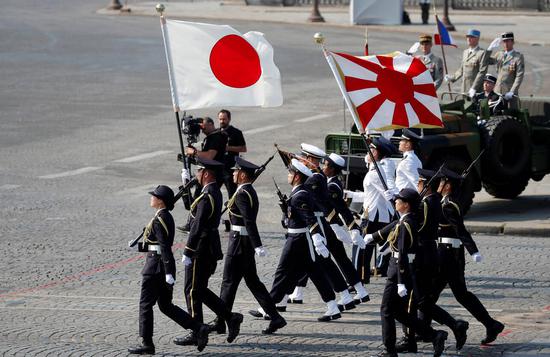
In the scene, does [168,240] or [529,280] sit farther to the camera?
[529,280]

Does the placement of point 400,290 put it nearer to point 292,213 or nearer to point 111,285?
point 292,213

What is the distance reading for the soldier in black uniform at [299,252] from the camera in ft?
A: 42.3

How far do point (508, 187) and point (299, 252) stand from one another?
7729 mm

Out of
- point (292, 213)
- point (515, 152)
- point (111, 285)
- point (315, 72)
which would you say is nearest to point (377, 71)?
point (292, 213)

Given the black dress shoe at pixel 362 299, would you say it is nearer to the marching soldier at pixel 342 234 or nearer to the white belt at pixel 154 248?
the marching soldier at pixel 342 234

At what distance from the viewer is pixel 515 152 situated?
19359mm

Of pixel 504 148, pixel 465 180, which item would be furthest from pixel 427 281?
pixel 504 148

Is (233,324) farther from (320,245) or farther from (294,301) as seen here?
(294,301)

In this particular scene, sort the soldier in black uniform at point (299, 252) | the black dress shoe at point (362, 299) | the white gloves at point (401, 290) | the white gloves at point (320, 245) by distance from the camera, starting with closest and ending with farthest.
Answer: the white gloves at point (401, 290)
the white gloves at point (320, 245)
the soldier in black uniform at point (299, 252)
the black dress shoe at point (362, 299)

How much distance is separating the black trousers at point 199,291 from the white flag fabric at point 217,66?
3856 mm

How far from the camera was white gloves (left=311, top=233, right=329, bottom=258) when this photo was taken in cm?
1267

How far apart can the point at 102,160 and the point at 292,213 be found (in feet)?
36.2

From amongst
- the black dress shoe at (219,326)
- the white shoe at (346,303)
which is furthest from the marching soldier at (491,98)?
the black dress shoe at (219,326)

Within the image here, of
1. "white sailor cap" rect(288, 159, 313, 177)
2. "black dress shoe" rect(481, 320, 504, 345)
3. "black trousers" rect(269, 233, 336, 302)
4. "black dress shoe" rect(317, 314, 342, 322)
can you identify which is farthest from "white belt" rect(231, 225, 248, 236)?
"black dress shoe" rect(481, 320, 504, 345)
